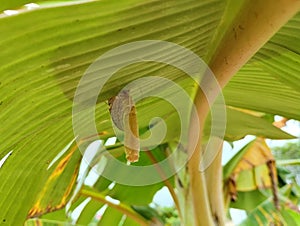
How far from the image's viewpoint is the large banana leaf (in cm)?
22

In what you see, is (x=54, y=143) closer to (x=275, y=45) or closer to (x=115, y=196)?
(x=275, y=45)

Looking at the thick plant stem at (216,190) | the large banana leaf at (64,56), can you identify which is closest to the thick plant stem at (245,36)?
the large banana leaf at (64,56)

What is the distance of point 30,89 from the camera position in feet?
0.88

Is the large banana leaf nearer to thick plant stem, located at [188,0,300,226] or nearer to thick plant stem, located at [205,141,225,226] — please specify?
thick plant stem, located at [188,0,300,226]

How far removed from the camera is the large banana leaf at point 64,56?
0.22 metres

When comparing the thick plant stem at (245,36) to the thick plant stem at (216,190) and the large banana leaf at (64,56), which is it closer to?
the large banana leaf at (64,56)

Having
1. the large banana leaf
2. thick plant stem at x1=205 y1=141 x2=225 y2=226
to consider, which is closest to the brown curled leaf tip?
the large banana leaf

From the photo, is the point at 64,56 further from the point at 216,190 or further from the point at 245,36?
the point at 216,190

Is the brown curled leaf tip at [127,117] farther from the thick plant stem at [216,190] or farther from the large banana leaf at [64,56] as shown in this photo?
the thick plant stem at [216,190]

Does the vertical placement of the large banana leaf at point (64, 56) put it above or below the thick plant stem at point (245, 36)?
below

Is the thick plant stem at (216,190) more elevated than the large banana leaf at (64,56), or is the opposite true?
the thick plant stem at (216,190)

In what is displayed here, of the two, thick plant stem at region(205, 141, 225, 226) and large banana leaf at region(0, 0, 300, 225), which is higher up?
thick plant stem at region(205, 141, 225, 226)

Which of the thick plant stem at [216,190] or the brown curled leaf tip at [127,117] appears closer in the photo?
the brown curled leaf tip at [127,117]

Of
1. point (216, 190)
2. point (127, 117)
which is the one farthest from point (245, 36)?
point (216, 190)
